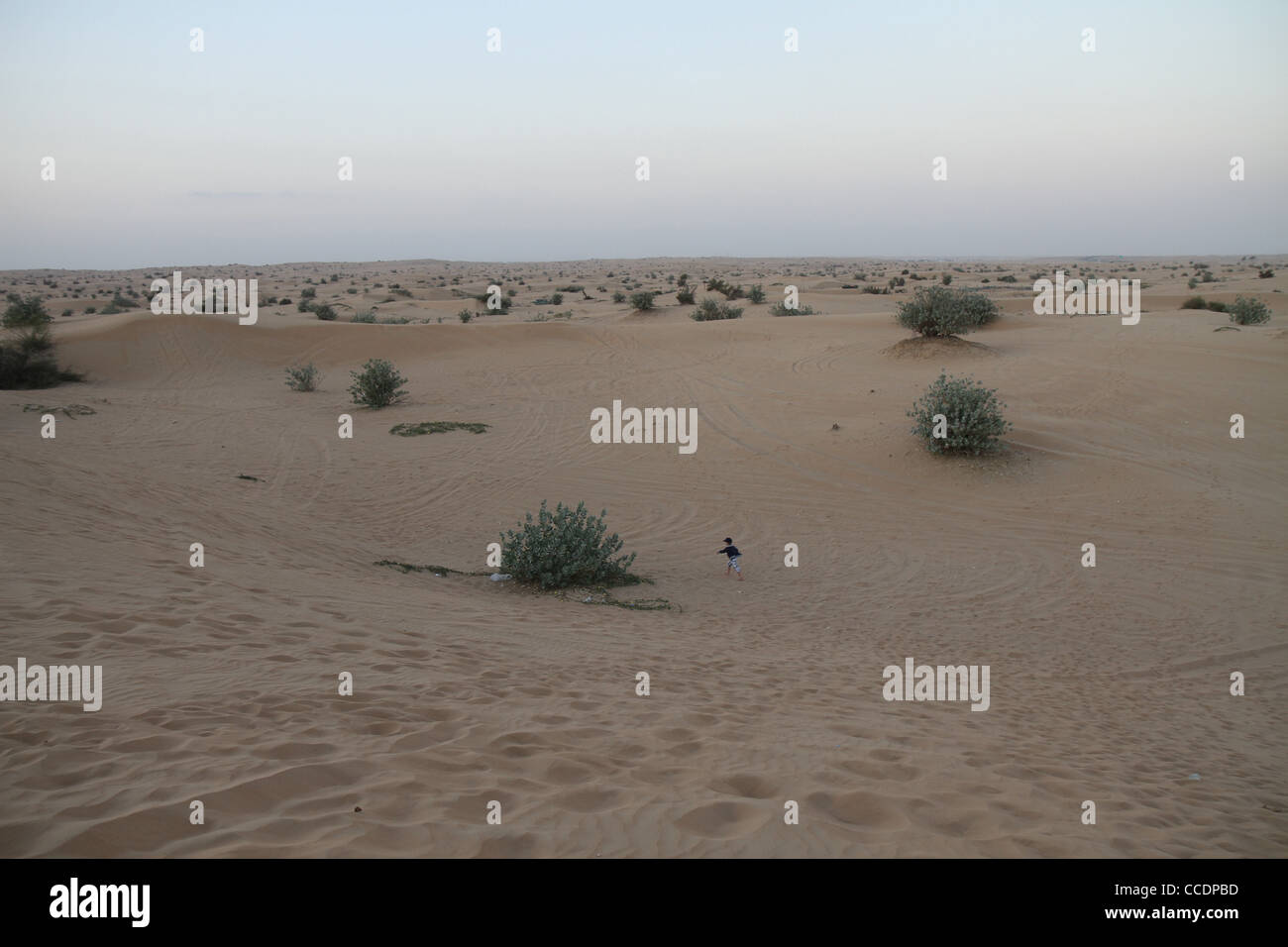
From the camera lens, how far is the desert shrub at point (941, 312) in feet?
67.5

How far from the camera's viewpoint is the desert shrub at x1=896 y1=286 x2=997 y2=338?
2056cm

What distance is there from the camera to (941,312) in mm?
20688

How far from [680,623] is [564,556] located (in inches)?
72.5

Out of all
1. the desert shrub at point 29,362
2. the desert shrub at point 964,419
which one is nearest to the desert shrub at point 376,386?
the desert shrub at point 29,362

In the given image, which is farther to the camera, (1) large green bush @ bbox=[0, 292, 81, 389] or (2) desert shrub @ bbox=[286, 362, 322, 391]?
(2) desert shrub @ bbox=[286, 362, 322, 391]

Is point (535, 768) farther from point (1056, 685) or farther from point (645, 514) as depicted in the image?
point (645, 514)

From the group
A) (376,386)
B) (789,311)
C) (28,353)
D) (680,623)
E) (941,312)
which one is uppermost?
(789,311)

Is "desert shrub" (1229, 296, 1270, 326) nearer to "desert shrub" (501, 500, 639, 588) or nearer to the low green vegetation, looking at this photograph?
the low green vegetation

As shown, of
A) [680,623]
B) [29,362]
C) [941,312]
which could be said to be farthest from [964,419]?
[29,362]

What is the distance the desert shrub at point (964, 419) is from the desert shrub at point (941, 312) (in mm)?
7809

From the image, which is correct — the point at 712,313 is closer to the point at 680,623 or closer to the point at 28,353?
the point at 28,353

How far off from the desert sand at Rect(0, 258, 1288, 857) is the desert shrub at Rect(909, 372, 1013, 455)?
57cm

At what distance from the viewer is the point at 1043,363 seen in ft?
62.1

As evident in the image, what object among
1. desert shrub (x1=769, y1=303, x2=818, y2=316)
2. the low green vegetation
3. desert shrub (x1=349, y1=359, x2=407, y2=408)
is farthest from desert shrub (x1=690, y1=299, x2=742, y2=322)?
the low green vegetation
